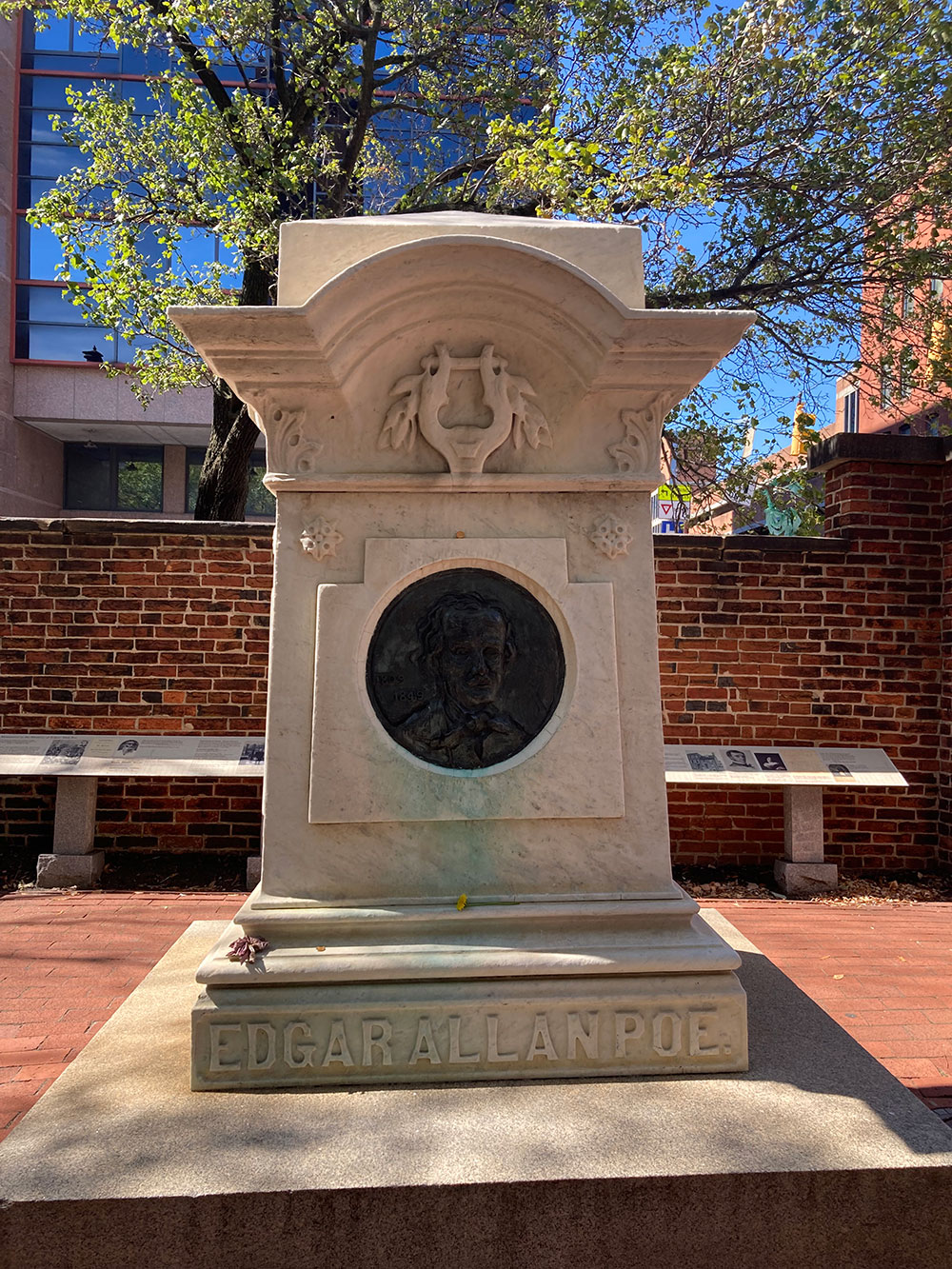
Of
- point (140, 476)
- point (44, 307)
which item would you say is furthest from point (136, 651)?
point (140, 476)

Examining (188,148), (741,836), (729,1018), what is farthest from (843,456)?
(188,148)

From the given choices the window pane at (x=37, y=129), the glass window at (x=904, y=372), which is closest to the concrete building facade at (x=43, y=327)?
the window pane at (x=37, y=129)


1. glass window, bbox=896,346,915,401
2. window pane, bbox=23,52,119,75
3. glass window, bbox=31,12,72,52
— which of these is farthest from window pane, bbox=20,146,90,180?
glass window, bbox=896,346,915,401

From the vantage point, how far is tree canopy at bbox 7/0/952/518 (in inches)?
288

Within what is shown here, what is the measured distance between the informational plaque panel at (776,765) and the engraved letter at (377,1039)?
367 cm

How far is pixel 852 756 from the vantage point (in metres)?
6.07

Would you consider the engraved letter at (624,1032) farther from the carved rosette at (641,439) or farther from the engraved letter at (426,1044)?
the carved rosette at (641,439)

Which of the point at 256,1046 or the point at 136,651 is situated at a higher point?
the point at 136,651

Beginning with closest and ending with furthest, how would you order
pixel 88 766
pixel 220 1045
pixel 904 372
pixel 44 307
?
pixel 220 1045, pixel 88 766, pixel 904 372, pixel 44 307

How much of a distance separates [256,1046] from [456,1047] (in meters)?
0.53

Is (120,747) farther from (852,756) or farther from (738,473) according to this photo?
(738,473)

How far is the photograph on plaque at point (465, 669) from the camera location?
277 cm

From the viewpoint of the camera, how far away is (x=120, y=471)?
19766mm

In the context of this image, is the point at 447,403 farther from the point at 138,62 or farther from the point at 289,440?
the point at 138,62
